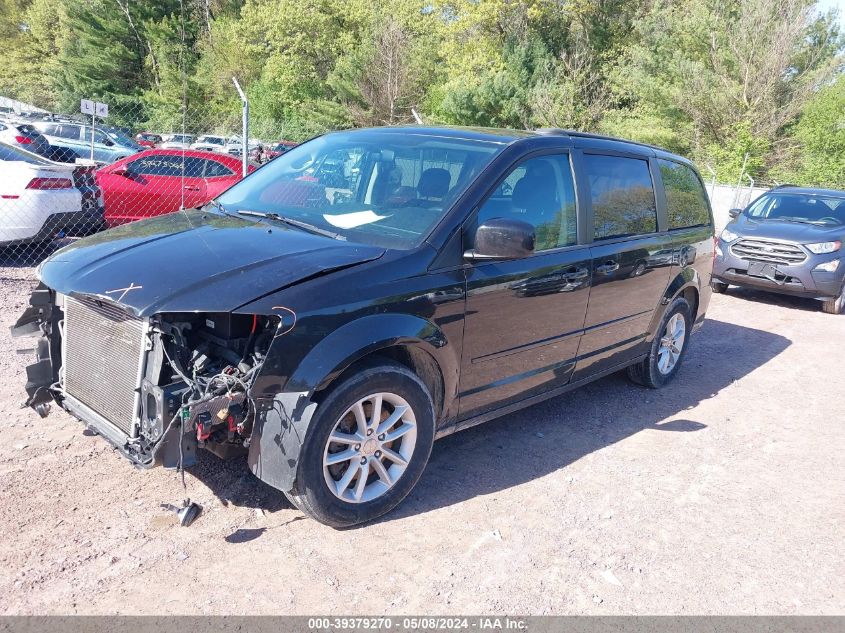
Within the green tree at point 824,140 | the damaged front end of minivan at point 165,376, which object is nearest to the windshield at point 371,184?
the damaged front end of minivan at point 165,376

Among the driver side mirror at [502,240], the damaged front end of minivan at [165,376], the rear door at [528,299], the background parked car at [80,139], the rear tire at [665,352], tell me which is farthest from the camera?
the background parked car at [80,139]

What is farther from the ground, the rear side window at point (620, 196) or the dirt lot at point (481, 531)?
the rear side window at point (620, 196)

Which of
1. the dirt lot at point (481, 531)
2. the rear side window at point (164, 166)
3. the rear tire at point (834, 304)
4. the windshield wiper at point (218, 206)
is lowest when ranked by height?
the dirt lot at point (481, 531)

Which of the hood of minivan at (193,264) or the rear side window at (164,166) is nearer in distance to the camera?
the hood of minivan at (193,264)

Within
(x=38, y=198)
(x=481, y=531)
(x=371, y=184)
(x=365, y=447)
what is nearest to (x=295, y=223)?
(x=371, y=184)

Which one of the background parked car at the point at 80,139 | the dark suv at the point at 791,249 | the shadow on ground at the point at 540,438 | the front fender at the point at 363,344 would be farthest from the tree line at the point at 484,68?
the front fender at the point at 363,344

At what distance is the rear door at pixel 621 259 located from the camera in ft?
14.9

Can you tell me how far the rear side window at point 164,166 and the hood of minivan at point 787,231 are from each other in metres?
8.89

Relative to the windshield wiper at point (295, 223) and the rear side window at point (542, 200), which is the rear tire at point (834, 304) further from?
the windshield wiper at point (295, 223)

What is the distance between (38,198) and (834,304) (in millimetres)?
10644

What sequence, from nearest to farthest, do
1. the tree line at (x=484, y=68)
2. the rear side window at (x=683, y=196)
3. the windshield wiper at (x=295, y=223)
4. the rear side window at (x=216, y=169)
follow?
the windshield wiper at (x=295, y=223) < the rear side window at (x=683, y=196) < the rear side window at (x=216, y=169) < the tree line at (x=484, y=68)

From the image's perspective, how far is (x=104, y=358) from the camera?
317cm

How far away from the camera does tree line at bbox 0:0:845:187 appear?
88.8ft

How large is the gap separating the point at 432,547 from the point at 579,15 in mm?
35145
